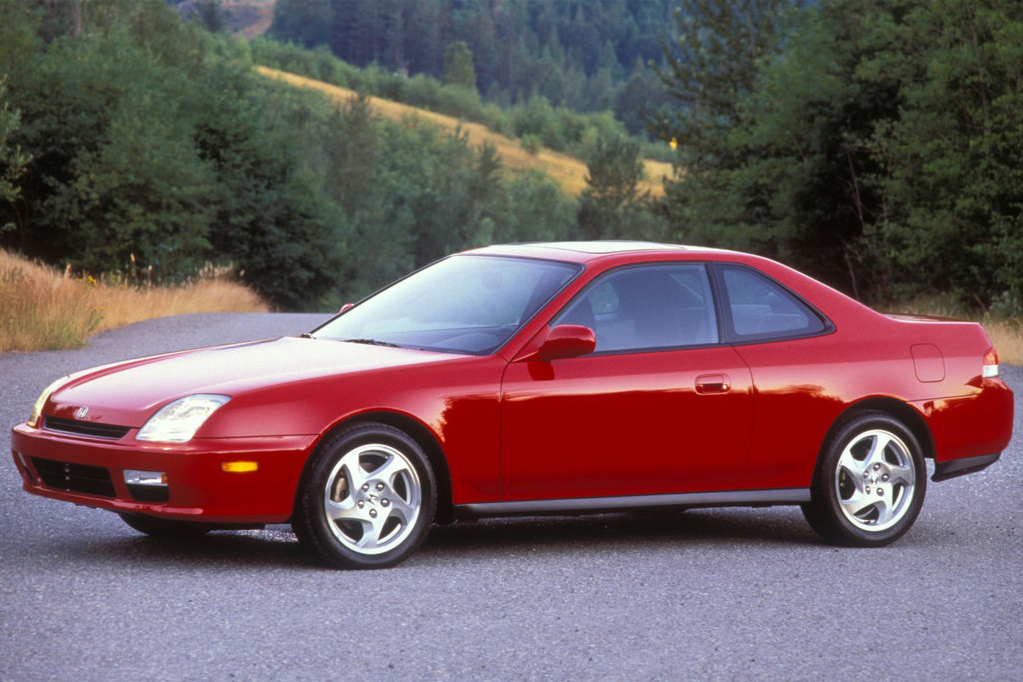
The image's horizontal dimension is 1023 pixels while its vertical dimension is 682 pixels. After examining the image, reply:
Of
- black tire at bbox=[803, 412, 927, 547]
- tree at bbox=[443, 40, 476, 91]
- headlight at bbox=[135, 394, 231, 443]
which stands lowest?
black tire at bbox=[803, 412, 927, 547]

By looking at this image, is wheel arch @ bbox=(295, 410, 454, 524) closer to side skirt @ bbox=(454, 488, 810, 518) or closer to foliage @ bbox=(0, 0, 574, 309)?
side skirt @ bbox=(454, 488, 810, 518)

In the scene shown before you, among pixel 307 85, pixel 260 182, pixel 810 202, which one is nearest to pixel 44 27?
pixel 260 182

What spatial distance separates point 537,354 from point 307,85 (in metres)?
147

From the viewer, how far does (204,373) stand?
664 cm

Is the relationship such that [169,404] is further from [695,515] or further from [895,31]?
[895,31]

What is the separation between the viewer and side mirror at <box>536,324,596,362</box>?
6699mm

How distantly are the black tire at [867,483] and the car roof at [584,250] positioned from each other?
3.89 ft

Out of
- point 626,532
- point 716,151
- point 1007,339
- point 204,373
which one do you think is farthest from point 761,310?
point 716,151

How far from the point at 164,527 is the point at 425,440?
1.50 metres

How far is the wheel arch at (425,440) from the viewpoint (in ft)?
20.9

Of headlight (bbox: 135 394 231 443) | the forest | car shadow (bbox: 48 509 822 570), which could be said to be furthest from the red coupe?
the forest

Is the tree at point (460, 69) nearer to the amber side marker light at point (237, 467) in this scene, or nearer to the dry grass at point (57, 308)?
the dry grass at point (57, 308)

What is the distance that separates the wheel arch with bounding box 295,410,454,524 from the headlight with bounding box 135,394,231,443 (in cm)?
49

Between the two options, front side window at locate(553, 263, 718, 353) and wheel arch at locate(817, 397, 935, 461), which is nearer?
front side window at locate(553, 263, 718, 353)
